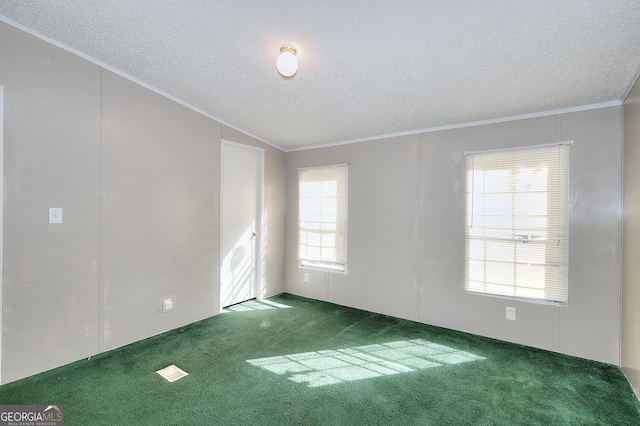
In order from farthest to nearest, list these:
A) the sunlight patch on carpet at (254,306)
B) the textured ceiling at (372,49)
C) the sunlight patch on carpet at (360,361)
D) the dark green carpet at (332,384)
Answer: the sunlight patch on carpet at (254,306), the sunlight patch on carpet at (360,361), the dark green carpet at (332,384), the textured ceiling at (372,49)

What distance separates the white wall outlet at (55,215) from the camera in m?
2.45

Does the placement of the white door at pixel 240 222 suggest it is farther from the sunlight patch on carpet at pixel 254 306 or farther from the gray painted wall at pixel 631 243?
the gray painted wall at pixel 631 243

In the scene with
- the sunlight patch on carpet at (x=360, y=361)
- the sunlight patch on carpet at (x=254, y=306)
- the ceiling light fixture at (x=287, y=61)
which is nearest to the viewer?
the ceiling light fixture at (x=287, y=61)

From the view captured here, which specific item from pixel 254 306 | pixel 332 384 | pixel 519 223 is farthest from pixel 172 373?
pixel 519 223

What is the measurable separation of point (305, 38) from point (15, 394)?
3.23 metres

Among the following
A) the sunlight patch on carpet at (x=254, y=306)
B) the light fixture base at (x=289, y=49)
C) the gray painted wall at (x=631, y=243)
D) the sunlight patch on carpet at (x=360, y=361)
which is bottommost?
the sunlight patch on carpet at (x=360, y=361)

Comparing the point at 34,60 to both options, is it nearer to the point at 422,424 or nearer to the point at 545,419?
the point at 422,424

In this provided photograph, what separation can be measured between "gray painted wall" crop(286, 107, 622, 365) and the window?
0.43 feet

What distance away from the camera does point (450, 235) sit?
11.0 feet

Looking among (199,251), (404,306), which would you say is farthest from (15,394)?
(404,306)

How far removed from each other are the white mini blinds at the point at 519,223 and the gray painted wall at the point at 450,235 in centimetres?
8

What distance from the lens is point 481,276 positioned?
10.5ft

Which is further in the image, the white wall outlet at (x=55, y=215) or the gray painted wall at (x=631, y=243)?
the white wall outlet at (x=55, y=215)

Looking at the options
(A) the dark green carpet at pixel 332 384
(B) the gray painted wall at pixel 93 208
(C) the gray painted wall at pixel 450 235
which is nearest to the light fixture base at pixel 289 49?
(B) the gray painted wall at pixel 93 208
